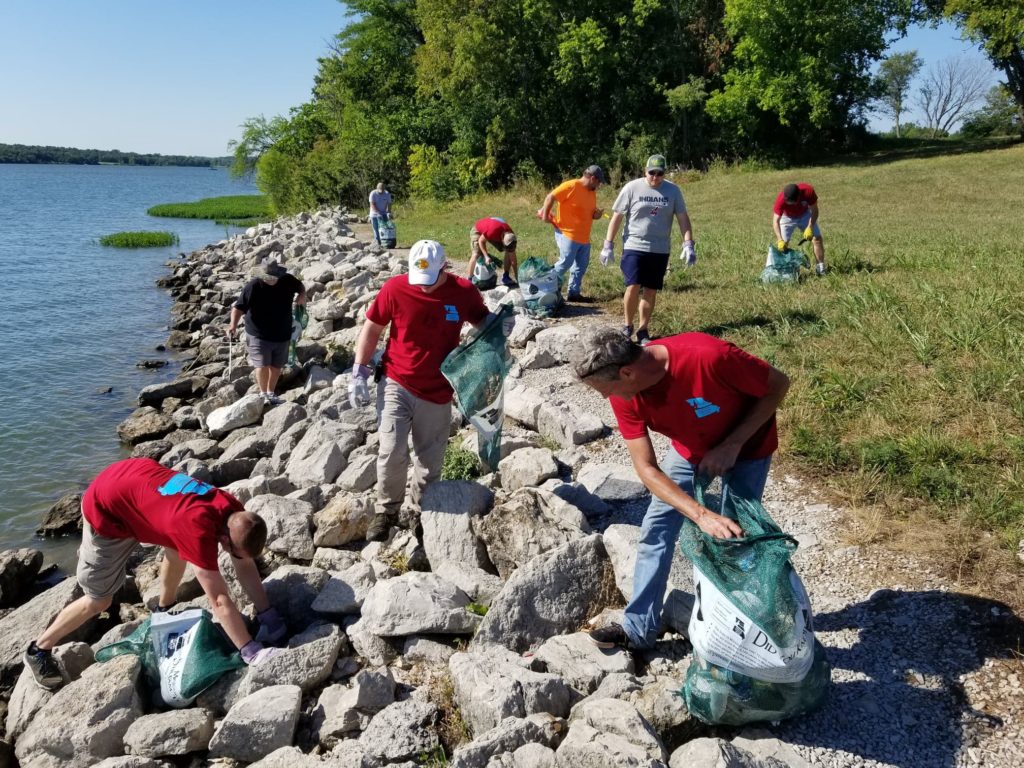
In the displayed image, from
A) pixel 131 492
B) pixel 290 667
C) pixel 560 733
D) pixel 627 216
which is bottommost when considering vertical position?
pixel 290 667

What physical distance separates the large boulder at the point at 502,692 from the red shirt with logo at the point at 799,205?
8.80 metres

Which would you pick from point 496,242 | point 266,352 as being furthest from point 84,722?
point 496,242

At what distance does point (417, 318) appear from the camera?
499 cm

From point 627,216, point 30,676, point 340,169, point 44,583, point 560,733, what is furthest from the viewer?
point 340,169

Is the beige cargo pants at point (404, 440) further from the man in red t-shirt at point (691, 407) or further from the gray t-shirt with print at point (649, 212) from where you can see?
the gray t-shirt with print at point (649, 212)

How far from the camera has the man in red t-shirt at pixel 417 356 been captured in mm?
4965

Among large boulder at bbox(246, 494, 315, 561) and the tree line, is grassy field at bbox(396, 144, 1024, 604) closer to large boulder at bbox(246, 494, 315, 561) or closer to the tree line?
large boulder at bbox(246, 494, 315, 561)

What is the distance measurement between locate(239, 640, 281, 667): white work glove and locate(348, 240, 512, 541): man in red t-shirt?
1.38 meters

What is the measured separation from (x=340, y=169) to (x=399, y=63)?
23.5 ft

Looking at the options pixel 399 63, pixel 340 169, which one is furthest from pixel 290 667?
pixel 399 63

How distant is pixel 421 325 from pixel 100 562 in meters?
2.48

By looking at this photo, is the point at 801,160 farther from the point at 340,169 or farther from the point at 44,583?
the point at 44,583

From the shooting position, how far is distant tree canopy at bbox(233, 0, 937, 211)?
29641mm

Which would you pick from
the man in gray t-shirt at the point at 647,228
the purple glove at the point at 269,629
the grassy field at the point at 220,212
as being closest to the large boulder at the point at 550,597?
the purple glove at the point at 269,629
